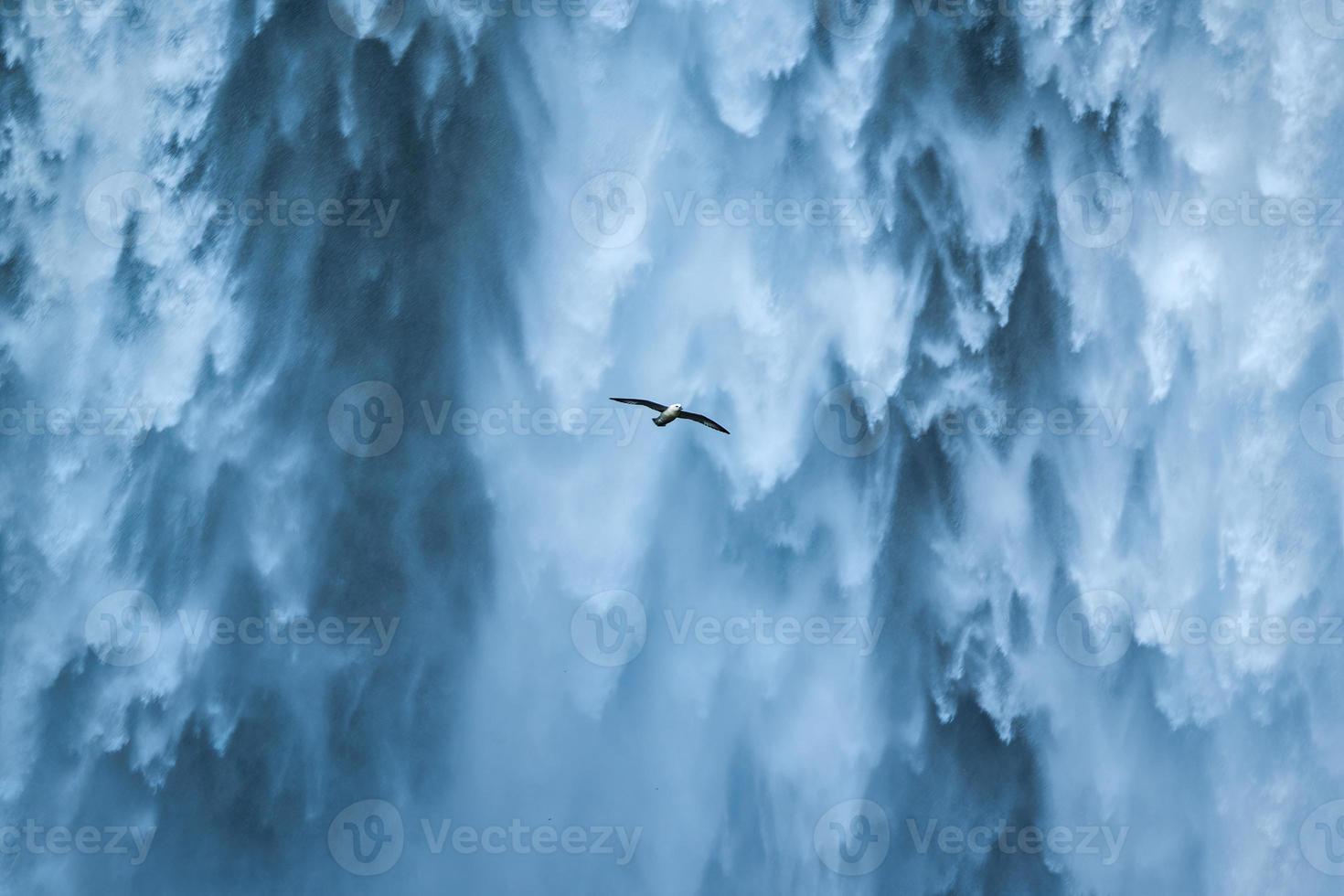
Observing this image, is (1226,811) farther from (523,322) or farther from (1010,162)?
(523,322)

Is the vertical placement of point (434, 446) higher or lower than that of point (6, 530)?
higher

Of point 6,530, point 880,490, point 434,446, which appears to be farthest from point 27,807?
point 880,490

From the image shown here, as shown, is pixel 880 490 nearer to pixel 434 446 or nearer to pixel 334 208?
pixel 434 446

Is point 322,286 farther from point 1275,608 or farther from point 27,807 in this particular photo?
point 1275,608

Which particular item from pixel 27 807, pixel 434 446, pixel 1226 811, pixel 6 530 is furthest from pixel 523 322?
pixel 1226 811

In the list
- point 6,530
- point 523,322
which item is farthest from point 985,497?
point 6,530

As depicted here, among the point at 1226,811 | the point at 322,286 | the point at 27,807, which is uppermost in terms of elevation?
the point at 322,286

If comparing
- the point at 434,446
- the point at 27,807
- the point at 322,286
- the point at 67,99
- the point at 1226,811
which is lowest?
the point at 27,807

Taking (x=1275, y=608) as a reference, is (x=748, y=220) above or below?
above
